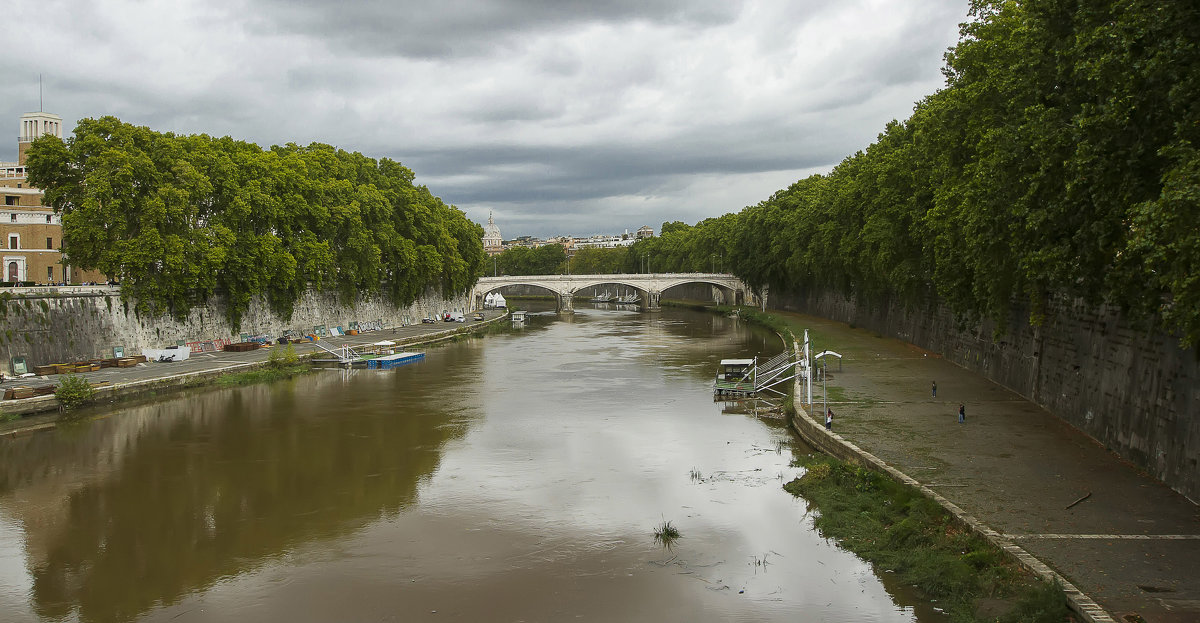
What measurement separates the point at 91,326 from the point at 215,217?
8.11m

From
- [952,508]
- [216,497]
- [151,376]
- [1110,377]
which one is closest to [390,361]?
[151,376]

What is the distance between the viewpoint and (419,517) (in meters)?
17.0

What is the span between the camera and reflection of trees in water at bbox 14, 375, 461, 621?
46.0ft

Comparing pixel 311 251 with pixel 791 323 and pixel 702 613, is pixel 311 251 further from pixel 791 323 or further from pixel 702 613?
pixel 702 613

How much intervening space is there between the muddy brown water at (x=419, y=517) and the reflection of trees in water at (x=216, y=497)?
0.06 m

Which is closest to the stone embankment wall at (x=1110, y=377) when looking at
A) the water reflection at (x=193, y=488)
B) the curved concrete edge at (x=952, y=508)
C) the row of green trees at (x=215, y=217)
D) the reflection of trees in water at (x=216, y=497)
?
the curved concrete edge at (x=952, y=508)

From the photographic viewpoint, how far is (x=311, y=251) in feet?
155

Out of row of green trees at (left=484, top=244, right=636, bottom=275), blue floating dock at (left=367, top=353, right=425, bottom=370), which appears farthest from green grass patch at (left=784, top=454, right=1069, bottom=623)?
row of green trees at (left=484, top=244, right=636, bottom=275)

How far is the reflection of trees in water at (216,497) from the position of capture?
14031 millimetres

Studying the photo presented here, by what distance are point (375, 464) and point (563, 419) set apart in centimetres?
719

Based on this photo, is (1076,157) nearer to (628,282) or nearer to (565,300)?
(628,282)

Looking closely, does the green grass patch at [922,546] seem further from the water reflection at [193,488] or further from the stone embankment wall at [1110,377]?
the water reflection at [193,488]

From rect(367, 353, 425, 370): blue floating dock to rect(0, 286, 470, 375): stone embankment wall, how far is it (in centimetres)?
845

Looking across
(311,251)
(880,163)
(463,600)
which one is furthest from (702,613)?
(311,251)
